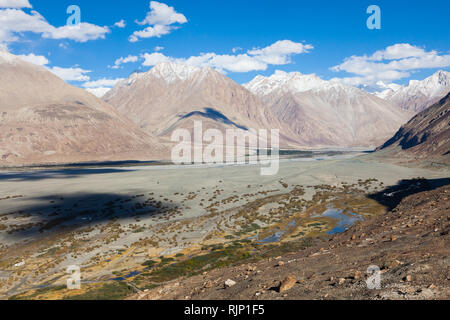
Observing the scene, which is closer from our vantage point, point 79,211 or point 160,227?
point 160,227

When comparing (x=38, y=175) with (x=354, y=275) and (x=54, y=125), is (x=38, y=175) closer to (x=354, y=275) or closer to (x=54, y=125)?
(x=54, y=125)

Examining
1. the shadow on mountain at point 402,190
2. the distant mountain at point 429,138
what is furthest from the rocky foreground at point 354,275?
the distant mountain at point 429,138

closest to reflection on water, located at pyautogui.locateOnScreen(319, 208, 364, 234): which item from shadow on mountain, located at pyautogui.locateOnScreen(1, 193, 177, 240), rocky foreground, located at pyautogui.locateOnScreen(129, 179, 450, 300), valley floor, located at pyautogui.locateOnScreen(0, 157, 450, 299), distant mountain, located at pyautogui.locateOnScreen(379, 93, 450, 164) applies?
valley floor, located at pyautogui.locateOnScreen(0, 157, 450, 299)

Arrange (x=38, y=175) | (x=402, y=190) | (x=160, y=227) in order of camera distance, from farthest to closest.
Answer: (x=38, y=175) < (x=402, y=190) < (x=160, y=227)

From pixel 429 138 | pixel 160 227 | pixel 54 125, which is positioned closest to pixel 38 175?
pixel 160 227

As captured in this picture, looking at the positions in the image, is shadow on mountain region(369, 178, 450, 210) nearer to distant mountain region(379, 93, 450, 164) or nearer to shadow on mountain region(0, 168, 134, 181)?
distant mountain region(379, 93, 450, 164)

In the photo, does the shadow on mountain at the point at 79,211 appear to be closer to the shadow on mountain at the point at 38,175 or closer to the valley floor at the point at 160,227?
the valley floor at the point at 160,227
